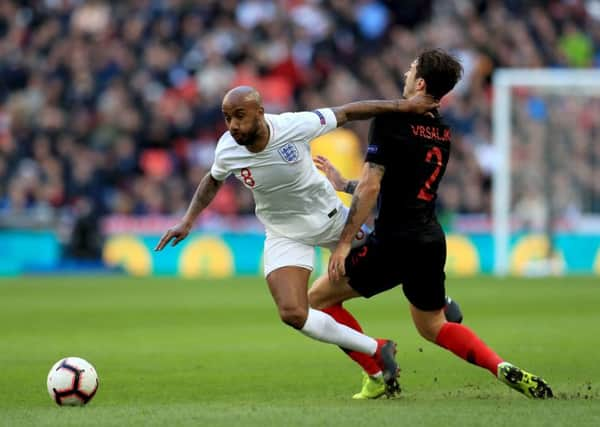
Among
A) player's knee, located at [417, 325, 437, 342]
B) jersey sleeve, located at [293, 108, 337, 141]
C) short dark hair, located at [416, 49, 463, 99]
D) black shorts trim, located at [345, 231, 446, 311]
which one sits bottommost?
player's knee, located at [417, 325, 437, 342]

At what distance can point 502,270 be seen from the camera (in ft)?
80.6

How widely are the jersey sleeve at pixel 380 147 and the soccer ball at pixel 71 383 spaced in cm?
212

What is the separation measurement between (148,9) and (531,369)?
19.3 m

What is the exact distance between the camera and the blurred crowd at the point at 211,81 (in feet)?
82.5

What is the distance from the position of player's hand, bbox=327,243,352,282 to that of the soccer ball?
156cm

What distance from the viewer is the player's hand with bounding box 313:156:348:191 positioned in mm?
8711

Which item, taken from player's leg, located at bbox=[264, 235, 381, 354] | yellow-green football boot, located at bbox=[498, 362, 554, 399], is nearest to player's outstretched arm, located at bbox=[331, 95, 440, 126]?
player's leg, located at bbox=[264, 235, 381, 354]

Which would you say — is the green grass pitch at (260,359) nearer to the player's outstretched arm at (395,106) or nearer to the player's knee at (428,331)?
the player's knee at (428,331)

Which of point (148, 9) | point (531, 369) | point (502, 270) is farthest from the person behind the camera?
point (148, 9)

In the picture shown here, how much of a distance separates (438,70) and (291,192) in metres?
1.22

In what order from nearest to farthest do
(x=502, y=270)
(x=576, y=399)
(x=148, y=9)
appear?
(x=576, y=399), (x=502, y=270), (x=148, y=9)

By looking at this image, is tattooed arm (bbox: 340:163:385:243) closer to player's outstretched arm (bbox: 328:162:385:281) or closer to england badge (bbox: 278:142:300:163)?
player's outstretched arm (bbox: 328:162:385:281)

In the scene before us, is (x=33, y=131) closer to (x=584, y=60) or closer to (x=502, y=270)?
(x=502, y=270)

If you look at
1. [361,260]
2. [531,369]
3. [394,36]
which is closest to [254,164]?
[361,260]
